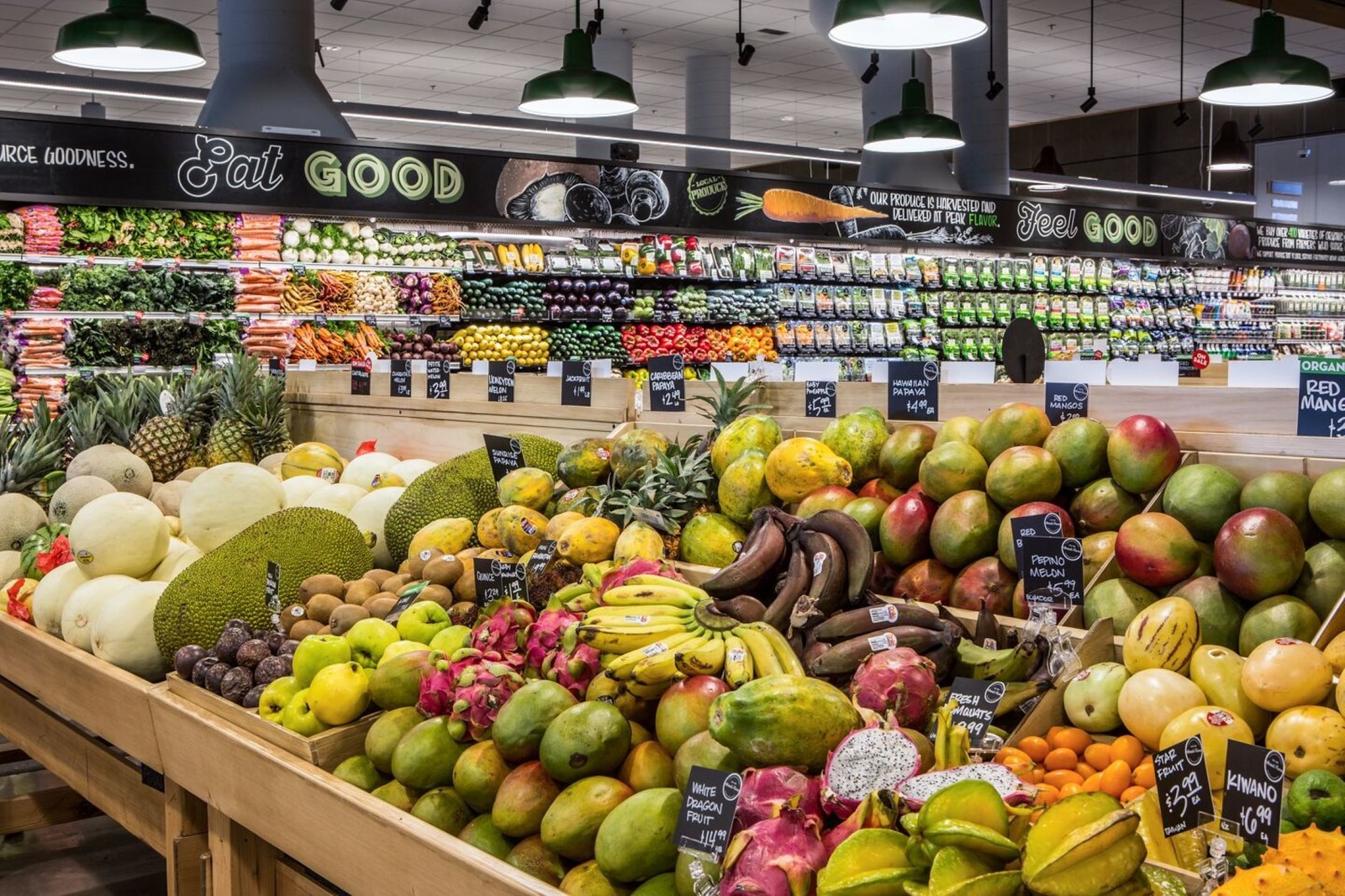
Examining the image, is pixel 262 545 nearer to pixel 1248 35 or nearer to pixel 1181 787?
pixel 1181 787

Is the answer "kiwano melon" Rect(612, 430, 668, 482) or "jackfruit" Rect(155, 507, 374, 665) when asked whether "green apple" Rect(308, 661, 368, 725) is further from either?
"kiwano melon" Rect(612, 430, 668, 482)

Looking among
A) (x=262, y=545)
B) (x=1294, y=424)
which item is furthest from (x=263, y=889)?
(x=1294, y=424)

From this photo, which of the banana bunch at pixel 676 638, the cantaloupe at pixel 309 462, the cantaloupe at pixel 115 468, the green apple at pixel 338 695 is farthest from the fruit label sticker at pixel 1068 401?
the cantaloupe at pixel 115 468

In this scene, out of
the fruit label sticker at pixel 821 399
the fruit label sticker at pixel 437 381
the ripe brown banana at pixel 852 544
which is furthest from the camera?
the fruit label sticker at pixel 437 381

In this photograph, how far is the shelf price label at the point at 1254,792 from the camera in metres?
1.38

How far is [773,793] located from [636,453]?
1.57m

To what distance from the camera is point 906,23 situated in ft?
15.3

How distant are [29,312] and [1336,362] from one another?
7.27m

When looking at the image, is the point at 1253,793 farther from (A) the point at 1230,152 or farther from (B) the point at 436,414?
(A) the point at 1230,152

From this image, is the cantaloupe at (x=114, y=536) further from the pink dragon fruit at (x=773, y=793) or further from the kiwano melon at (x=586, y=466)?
the pink dragon fruit at (x=773, y=793)

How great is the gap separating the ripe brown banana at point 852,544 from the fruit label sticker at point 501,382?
208cm

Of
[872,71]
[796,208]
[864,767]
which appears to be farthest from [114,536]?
[872,71]

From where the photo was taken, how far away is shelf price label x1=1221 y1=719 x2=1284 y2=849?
4.51 feet

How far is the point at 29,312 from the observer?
7.39 m
